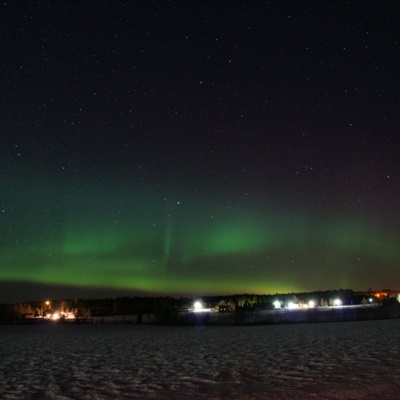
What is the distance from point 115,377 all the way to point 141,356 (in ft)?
15.7

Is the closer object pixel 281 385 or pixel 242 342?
pixel 281 385

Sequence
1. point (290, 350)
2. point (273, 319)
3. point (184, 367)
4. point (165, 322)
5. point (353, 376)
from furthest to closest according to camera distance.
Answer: point (165, 322) → point (273, 319) → point (290, 350) → point (184, 367) → point (353, 376)

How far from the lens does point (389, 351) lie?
15922mm

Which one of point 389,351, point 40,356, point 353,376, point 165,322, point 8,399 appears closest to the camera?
point 8,399

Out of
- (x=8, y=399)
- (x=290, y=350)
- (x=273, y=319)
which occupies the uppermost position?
(x=273, y=319)

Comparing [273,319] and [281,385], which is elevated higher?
[273,319]

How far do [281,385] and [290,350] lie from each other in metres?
6.80

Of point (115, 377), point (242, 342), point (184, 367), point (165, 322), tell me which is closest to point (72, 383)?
point (115, 377)

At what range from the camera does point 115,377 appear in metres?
12.9

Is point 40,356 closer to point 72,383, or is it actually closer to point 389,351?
point 72,383

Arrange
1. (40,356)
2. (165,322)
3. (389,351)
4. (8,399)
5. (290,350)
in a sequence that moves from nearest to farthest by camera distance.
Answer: (8,399) < (389,351) < (290,350) < (40,356) < (165,322)

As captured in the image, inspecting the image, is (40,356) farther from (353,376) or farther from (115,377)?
(353,376)

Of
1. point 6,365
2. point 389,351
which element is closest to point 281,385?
point 389,351

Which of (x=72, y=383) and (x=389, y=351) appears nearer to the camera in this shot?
(x=72, y=383)
